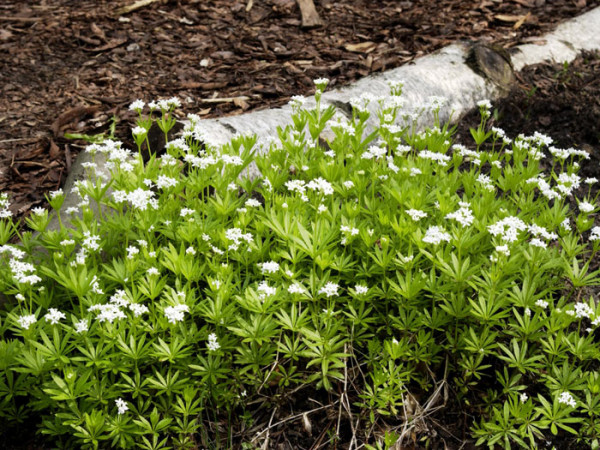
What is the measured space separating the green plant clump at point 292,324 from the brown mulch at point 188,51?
7.24 ft

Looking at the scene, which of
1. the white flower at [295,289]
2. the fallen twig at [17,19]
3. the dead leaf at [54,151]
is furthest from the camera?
the fallen twig at [17,19]

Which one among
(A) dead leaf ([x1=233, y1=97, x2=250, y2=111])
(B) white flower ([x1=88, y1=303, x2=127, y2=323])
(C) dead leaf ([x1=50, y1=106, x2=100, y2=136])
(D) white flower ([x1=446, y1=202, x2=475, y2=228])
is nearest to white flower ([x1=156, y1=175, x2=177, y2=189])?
(B) white flower ([x1=88, y1=303, x2=127, y2=323])

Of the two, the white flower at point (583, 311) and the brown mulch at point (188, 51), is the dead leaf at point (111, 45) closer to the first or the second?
the brown mulch at point (188, 51)

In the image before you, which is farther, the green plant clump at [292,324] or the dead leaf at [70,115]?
the dead leaf at [70,115]

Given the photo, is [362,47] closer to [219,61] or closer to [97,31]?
[219,61]

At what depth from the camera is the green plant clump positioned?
319 cm

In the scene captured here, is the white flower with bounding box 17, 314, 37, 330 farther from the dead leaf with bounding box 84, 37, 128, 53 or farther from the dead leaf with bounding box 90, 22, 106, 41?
the dead leaf with bounding box 90, 22, 106, 41

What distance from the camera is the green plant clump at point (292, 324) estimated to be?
126 inches

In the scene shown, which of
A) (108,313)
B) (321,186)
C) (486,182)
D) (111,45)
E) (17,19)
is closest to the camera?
(108,313)

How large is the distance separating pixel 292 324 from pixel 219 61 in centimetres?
525

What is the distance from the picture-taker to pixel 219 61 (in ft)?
25.4

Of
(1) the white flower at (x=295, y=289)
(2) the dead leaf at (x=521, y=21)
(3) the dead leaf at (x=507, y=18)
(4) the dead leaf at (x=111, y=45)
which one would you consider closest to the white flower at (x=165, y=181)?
(1) the white flower at (x=295, y=289)

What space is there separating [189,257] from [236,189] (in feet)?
2.46

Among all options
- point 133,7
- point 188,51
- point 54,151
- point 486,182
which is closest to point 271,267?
point 486,182
